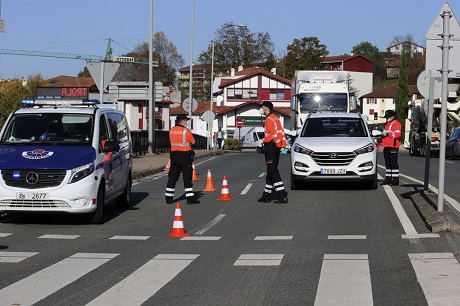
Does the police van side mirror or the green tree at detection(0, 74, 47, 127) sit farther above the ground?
the green tree at detection(0, 74, 47, 127)

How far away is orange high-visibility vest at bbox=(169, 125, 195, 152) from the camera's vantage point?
16438 millimetres

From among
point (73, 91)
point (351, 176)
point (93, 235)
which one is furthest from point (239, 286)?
point (73, 91)

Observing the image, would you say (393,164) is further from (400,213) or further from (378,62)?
(378,62)

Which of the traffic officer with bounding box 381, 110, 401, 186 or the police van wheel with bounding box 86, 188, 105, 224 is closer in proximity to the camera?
the police van wheel with bounding box 86, 188, 105, 224

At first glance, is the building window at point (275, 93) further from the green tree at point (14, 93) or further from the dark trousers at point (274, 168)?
the dark trousers at point (274, 168)

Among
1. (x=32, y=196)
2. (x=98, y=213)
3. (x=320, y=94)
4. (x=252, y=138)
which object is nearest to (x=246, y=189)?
(x=98, y=213)

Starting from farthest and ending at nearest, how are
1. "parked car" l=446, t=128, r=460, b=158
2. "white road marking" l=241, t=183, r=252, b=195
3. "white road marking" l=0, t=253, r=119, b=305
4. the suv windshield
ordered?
"parked car" l=446, t=128, r=460, b=158, the suv windshield, "white road marking" l=241, t=183, r=252, b=195, "white road marking" l=0, t=253, r=119, b=305

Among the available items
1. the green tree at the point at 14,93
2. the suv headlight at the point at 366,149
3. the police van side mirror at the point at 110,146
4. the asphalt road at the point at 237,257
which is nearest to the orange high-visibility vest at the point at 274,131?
the asphalt road at the point at 237,257

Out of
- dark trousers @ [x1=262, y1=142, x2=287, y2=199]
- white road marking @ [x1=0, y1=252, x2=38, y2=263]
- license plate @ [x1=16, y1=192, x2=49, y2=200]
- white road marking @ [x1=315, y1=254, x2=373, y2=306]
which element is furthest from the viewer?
dark trousers @ [x1=262, y1=142, x2=287, y2=199]

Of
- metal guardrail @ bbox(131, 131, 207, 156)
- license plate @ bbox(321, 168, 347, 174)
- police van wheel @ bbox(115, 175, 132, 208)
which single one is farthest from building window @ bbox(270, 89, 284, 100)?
police van wheel @ bbox(115, 175, 132, 208)

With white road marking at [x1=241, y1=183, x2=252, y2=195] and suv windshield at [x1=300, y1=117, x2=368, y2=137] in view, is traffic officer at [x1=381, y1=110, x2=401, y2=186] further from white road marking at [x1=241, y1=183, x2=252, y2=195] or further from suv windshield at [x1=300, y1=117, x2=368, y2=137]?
white road marking at [x1=241, y1=183, x2=252, y2=195]

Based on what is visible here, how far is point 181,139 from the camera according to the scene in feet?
54.0

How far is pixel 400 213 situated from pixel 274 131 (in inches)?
125

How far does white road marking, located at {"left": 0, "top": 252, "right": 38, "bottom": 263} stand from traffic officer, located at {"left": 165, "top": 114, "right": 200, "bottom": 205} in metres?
6.42
